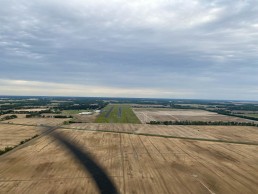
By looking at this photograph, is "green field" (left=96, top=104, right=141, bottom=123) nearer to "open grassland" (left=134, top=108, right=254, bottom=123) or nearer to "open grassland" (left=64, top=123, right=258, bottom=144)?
"open grassland" (left=134, top=108, right=254, bottom=123)

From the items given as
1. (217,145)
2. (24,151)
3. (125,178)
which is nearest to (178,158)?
(125,178)

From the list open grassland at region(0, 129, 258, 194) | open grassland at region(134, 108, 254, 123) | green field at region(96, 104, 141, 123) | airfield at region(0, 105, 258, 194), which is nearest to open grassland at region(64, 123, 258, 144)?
airfield at region(0, 105, 258, 194)

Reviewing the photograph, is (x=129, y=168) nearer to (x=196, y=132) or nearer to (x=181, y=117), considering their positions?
(x=196, y=132)

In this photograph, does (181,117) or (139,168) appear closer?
(139,168)

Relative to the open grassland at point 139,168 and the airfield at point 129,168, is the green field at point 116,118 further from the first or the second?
the open grassland at point 139,168

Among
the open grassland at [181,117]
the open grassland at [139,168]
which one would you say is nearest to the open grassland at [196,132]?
the open grassland at [139,168]

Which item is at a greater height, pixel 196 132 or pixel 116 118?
pixel 116 118

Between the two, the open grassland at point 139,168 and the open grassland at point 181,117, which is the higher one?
the open grassland at point 181,117

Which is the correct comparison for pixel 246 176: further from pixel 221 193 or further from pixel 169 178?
pixel 169 178

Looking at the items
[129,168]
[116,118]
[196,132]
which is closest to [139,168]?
[129,168]
